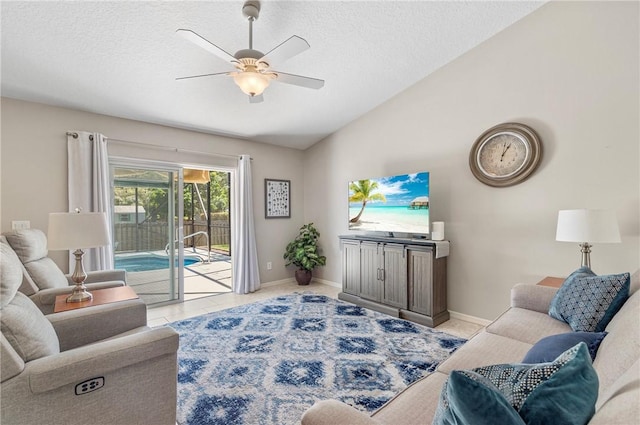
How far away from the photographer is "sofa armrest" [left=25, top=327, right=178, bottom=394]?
1.15 metres

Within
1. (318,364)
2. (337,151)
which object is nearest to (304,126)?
(337,151)

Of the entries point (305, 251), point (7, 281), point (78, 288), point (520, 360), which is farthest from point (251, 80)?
point (305, 251)

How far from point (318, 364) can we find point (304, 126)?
3.30 meters

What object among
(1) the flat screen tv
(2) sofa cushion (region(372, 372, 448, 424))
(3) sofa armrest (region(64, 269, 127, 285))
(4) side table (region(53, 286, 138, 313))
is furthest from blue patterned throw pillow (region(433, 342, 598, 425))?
(3) sofa armrest (region(64, 269, 127, 285))

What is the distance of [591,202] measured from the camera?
8.42 feet

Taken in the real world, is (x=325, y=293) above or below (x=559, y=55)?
below

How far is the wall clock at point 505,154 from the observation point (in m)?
2.83

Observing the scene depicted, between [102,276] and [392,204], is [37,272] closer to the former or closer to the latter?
[102,276]

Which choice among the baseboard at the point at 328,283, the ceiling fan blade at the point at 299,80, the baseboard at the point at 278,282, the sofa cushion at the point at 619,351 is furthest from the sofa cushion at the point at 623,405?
the baseboard at the point at 278,282

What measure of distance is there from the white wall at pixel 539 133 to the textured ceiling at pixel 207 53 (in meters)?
0.29

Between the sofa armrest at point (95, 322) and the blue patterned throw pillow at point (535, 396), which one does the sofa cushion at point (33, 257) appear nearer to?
the sofa armrest at point (95, 322)

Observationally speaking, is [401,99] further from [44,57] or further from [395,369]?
[44,57]

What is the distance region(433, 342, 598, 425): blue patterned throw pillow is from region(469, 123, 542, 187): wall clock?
2.66m

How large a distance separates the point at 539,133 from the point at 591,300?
72.0 inches
